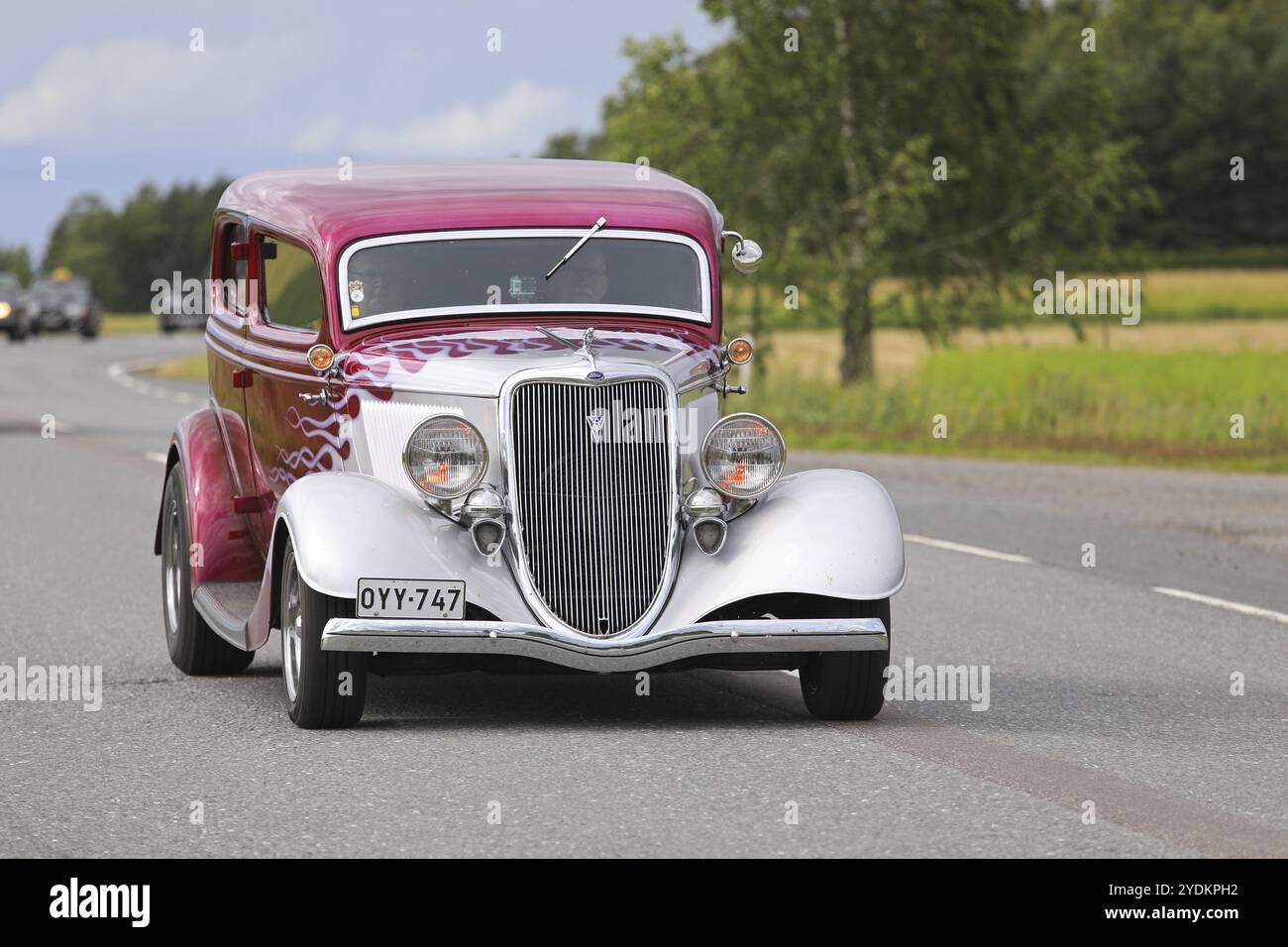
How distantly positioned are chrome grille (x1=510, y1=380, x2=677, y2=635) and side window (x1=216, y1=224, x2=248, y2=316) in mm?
2466

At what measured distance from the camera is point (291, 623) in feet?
26.7

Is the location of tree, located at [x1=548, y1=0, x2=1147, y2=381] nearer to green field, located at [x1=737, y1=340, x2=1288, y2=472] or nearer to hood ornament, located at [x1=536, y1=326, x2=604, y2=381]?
green field, located at [x1=737, y1=340, x2=1288, y2=472]

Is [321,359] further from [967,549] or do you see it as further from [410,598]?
[967,549]

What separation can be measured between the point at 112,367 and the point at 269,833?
148 feet

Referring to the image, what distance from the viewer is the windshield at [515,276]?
28.9ft

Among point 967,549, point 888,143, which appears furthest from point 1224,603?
point 888,143

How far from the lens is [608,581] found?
25.8 ft

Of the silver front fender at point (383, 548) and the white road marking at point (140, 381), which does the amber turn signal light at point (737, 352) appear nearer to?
the silver front fender at point (383, 548)

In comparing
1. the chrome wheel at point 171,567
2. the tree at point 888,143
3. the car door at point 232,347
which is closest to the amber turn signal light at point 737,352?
the car door at point 232,347

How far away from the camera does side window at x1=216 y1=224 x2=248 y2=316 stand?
991 cm

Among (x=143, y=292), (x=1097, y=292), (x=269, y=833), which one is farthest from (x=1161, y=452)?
(x=143, y=292)

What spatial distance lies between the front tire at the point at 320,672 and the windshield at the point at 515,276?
1256 millimetres

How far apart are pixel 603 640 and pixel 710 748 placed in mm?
541
